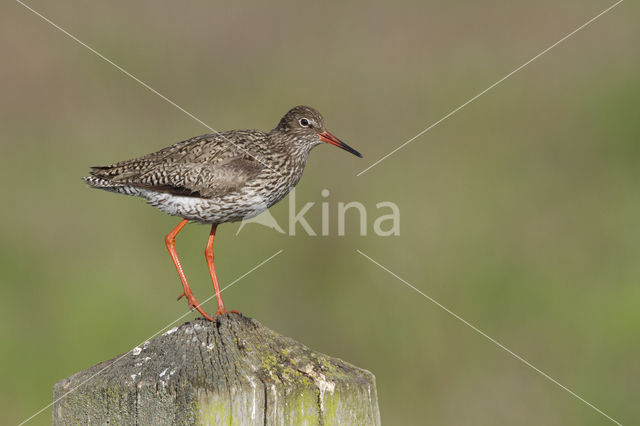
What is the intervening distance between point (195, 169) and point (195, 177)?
0.23ft

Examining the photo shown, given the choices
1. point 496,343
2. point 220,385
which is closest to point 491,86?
point 496,343

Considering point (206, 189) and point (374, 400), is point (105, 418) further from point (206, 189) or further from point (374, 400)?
point (206, 189)

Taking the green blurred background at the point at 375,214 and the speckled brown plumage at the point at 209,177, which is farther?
the green blurred background at the point at 375,214

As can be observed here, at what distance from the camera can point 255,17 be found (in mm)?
13125

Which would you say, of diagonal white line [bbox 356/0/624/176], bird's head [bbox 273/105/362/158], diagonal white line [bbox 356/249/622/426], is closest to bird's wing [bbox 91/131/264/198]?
bird's head [bbox 273/105/362/158]

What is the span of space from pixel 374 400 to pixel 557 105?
8095 millimetres

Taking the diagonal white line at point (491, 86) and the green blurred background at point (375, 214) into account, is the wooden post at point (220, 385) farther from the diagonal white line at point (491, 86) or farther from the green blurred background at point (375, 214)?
the diagonal white line at point (491, 86)

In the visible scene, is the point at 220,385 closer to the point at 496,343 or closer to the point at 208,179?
the point at 208,179

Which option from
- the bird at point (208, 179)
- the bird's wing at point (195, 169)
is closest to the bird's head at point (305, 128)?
the bird at point (208, 179)

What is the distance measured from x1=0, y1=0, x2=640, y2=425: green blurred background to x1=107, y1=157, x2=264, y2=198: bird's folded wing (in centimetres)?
212

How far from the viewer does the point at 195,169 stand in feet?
18.7

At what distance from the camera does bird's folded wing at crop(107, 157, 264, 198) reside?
5609mm

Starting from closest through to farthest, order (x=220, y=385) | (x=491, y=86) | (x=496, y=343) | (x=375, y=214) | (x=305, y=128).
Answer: (x=220, y=385)
(x=305, y=128)
(x=496, y=343)
(x=375, y=214)
(x=491, y=86)

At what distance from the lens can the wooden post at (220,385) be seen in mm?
2824
